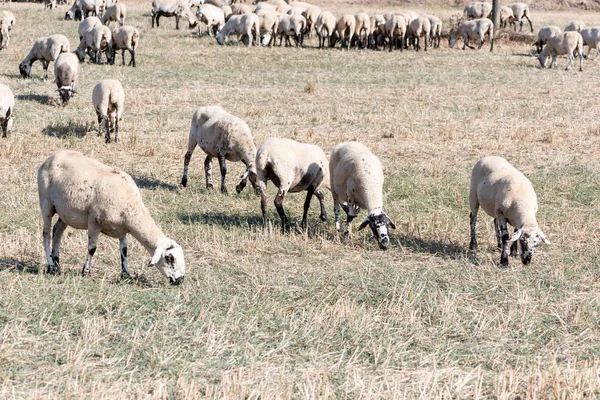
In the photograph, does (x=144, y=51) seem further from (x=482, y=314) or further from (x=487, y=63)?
(x=482, y=314)

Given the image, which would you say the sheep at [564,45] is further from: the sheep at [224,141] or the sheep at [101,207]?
the sheep at [101,207]

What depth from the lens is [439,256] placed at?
895 cm

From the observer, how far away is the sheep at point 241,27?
30.3 meters

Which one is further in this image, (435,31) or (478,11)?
(478,11)

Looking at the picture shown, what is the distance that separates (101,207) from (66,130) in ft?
30.1

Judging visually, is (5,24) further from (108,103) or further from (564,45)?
(564,45)

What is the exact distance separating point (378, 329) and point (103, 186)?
3081 mm

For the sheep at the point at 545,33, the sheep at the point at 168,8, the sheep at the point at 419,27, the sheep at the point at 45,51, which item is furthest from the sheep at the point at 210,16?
the sheep at the point at 545,33

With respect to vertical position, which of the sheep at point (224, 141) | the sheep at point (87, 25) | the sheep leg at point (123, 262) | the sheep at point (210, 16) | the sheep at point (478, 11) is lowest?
the sheep leg at point (123, 262)

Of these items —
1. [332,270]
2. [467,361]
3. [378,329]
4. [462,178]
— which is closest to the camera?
[467,361]

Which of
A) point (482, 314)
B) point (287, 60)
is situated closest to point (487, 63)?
point (287, 60)

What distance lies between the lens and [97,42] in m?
24.6

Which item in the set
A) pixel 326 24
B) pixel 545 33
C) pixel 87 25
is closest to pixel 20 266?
pixel 87 25

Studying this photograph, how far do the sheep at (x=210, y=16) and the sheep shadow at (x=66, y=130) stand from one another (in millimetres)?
17295
